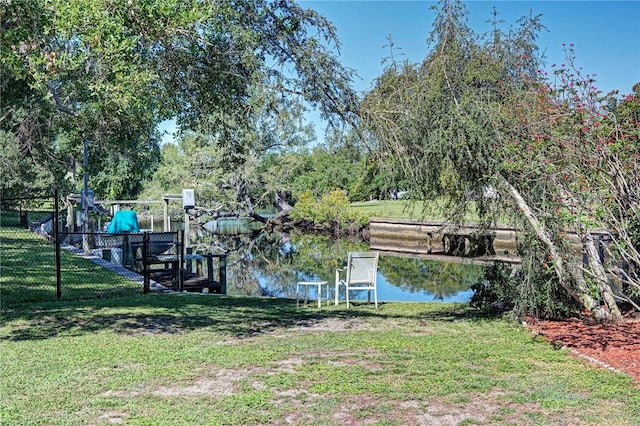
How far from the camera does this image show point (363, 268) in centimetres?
1123

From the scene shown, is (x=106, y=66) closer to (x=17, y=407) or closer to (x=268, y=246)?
(x=17, y=407)

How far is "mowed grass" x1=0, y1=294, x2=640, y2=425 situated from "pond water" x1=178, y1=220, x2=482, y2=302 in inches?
303

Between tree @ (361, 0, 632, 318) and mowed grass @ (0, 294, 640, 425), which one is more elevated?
tree @ (361, 0, 632, 318)

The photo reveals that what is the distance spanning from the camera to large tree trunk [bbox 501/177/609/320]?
8.23m

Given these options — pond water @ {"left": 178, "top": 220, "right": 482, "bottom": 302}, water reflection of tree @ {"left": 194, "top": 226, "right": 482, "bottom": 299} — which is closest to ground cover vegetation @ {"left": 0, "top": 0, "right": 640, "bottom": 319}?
pond water @ {"left": 178, "top": 220, "right": 482, "bottom": 302}

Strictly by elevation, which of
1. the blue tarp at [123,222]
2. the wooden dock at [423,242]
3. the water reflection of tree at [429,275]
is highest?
the blue tarp at [123,222]

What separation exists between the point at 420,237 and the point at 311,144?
34.2 ft

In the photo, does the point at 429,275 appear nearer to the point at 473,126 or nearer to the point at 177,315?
the point at 177,315

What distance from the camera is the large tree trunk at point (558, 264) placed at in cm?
823

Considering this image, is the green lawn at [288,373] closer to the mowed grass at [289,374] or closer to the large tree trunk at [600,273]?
the mowed grass at [289,374]

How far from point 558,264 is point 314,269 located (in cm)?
1545

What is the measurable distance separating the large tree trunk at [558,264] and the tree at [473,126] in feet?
0.04

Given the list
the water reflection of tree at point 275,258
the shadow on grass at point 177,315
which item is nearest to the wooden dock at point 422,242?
the water reflection of tree at point 275,258

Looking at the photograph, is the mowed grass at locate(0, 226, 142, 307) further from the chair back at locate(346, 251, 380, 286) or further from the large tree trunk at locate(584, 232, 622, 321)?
the large tree trunk at locate(584, 232, 622, 321)
